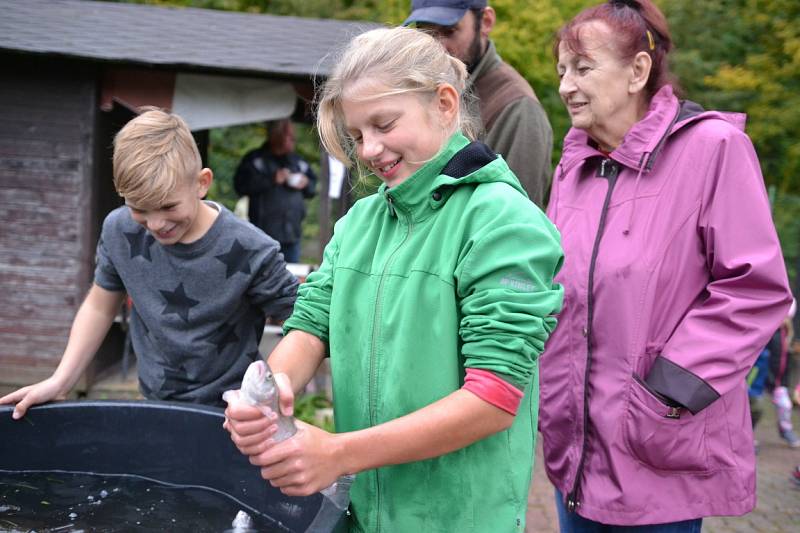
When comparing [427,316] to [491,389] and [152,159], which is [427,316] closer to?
[491,389]

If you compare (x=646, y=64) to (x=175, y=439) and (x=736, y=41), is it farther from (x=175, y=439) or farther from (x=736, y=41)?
(x=736, y=41)

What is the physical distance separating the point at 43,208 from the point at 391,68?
688cm

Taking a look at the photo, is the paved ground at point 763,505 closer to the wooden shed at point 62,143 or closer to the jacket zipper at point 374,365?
the jacket zipper at point 374,365

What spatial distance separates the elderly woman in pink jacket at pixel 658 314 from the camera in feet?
6.88

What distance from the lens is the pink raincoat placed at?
2092mm

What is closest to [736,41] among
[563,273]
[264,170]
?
[264,170]

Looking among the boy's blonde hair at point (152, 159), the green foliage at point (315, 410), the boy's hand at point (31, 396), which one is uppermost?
the boy's blonde hair at point (152, 159)

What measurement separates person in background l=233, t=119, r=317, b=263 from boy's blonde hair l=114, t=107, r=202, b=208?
6.64m

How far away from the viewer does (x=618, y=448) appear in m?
2.19

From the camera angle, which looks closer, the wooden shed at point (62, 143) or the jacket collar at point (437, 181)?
the jacket collar at point (437, 181)

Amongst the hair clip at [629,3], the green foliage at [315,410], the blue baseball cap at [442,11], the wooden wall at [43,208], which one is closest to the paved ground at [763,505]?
the green foliage at [315,410]

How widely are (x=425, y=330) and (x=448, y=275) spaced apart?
11 centimetres

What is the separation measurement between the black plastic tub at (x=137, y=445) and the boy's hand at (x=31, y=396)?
0.08 ft

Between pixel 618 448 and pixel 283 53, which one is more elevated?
pixel 283 53
